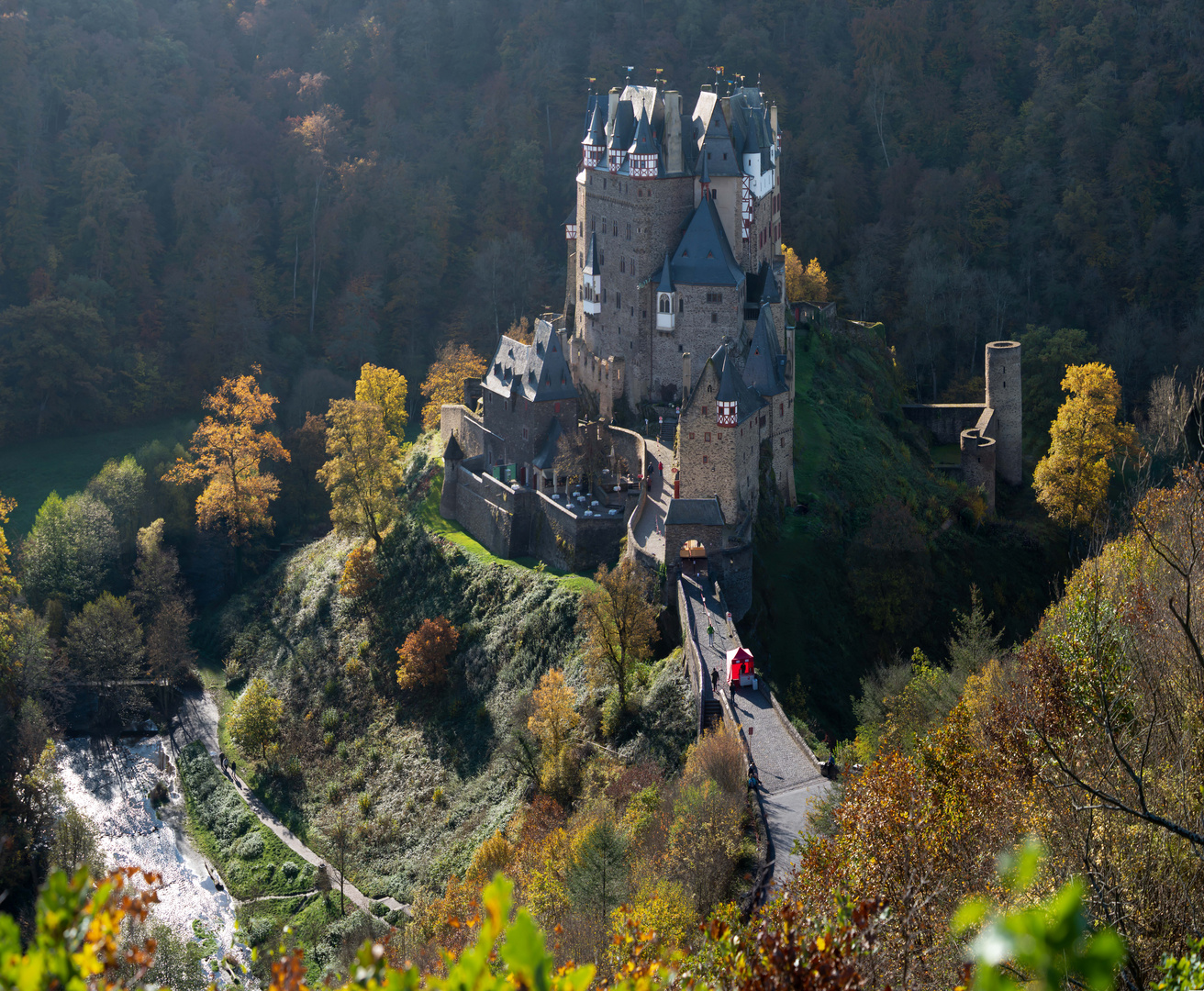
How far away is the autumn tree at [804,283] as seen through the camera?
238ft

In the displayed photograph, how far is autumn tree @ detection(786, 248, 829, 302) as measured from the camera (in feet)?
238

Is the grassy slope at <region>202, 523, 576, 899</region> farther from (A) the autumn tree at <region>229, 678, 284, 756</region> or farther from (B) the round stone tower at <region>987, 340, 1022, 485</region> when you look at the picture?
(B) the round stone tower at <region>987, 340, 1022, 485</region>

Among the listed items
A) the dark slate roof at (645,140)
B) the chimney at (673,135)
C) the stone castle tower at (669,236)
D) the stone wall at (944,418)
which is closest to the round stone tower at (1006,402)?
the stone wall at (944,418)

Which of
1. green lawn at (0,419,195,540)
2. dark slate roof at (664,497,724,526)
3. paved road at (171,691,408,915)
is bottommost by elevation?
paved road at (171,691,408,915)

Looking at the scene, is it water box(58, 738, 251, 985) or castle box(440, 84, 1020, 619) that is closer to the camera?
water box(58, 738, 251, 985)

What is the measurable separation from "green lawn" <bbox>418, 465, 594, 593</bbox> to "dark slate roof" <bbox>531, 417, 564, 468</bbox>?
4.12 m

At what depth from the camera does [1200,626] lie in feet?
79.2

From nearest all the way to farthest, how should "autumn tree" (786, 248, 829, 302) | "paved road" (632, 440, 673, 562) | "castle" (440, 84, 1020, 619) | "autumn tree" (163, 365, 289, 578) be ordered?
1. "paved road" (632, 440, 673, 562)
2. "castle" (440, 84, 1020, 619)
3. "autumn tree" (163, 365, 289, 578)
4. "autumn tree" (786, 248, 829, 302)

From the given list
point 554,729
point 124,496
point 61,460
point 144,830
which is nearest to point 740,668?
point 554,729

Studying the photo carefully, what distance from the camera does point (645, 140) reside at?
56375 mm

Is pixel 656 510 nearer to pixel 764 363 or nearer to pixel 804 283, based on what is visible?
pixel 764 363

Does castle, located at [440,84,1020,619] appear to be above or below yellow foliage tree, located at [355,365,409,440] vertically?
above

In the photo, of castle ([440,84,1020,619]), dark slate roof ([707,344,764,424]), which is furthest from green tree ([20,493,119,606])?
dark slate roof ([707,344,764,424])

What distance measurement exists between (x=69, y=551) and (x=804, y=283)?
4178 cm
